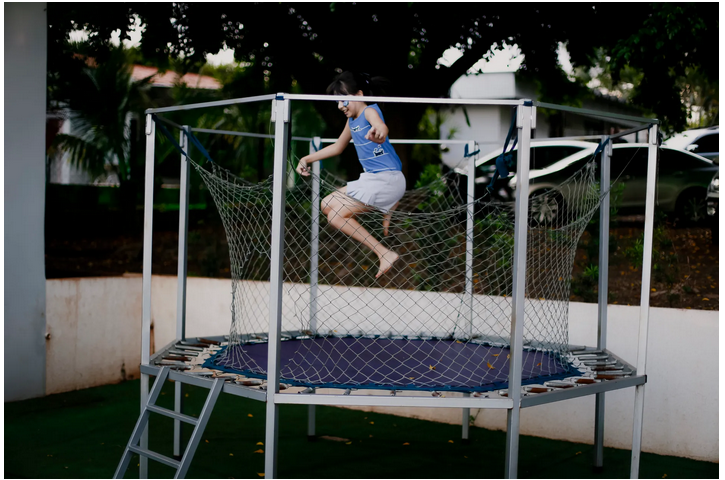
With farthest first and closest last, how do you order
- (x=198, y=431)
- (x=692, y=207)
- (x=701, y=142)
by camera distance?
(x=692, y=207) → (x=701, y=142) → (x=198, y=431)

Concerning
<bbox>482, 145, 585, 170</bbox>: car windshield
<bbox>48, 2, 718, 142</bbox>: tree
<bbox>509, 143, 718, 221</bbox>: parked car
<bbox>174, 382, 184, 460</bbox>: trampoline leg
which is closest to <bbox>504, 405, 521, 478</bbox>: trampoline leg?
<bbox>174, 382, 184, 460</bbox>: trampoline leg

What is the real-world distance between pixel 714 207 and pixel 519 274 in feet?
10.1

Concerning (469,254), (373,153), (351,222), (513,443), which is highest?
(373,153)

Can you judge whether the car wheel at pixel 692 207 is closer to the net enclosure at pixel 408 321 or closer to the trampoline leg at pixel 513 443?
the net enclosure at pixel 408 321

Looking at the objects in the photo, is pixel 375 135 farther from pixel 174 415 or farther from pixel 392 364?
pixel 174 415

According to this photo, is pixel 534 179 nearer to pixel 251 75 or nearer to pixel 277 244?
pixel 251 75

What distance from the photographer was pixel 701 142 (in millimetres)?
5051

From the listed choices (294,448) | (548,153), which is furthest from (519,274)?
(548,153)

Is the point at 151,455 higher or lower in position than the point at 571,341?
lower

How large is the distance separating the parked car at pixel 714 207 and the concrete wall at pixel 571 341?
1.47 metres

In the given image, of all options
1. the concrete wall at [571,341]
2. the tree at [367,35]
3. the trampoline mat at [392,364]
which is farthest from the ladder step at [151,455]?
the tree at [367,35]

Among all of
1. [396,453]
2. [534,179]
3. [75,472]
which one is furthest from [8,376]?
[534,179]

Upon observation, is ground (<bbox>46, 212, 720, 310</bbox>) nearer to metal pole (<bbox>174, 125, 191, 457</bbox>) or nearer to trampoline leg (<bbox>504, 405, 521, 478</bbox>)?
metal pole (<bbox>174, 125, 191, 457</bbox>)

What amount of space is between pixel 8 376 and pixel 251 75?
3.48 m
